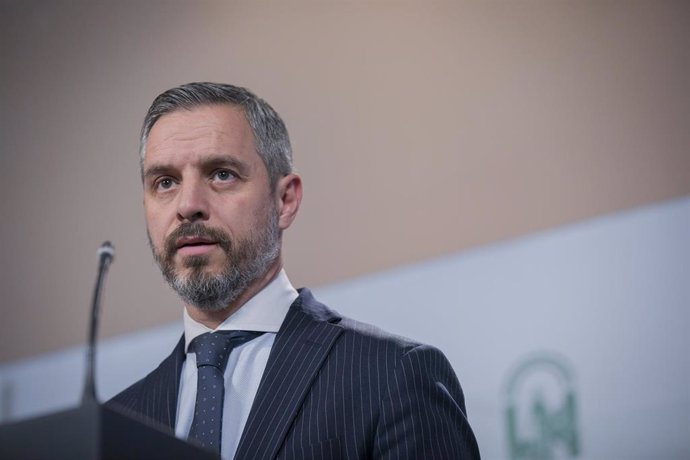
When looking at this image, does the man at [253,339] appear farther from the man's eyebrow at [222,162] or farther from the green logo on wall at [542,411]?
the green logo on wall at [542,411]

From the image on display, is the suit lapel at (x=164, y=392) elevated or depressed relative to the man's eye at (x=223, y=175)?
depressed

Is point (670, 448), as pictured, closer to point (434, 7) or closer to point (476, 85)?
point (476, 85)

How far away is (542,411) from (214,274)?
112 cm

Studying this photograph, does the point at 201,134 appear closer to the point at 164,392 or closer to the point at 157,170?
the point at 157,170

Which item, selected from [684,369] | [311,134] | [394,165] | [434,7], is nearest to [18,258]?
[311,134]

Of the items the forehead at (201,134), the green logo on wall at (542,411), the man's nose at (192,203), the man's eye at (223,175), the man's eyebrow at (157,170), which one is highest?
the forehead at (201,134)

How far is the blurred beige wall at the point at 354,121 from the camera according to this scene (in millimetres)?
2736

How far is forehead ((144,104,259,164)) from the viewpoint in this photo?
1.69 metres

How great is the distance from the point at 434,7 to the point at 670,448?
1571 millimetres

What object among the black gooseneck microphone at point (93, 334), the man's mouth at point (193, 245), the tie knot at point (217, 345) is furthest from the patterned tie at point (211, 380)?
the black gooseneck microphone at point (93, 334)

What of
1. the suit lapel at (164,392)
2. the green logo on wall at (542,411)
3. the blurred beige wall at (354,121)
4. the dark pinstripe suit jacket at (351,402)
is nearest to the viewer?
the dark pinstripe suit jacket at (351,402)

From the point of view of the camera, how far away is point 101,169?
3.20 m

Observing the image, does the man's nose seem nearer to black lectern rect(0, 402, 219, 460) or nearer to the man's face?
the man's face

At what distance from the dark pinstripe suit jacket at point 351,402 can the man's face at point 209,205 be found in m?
0.14
